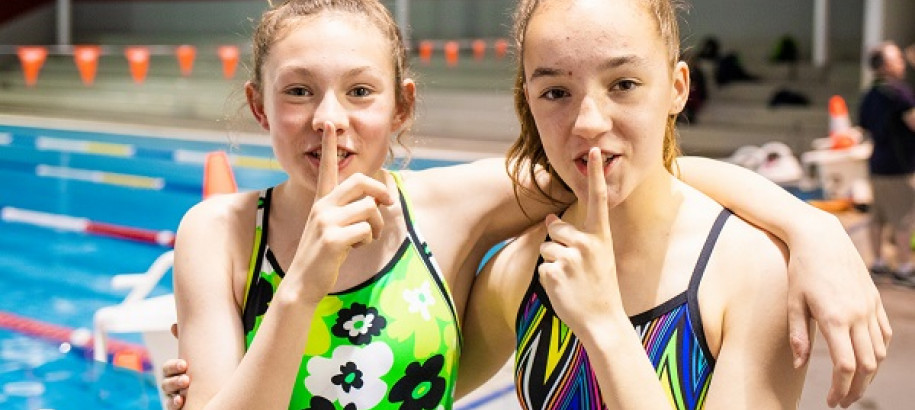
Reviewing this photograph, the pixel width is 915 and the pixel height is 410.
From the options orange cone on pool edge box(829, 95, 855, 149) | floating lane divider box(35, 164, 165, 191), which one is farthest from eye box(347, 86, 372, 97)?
floating lane divider box(35, 164, 165, 191)

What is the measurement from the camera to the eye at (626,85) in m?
1.28

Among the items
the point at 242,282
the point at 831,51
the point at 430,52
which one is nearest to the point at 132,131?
the point at 430,52

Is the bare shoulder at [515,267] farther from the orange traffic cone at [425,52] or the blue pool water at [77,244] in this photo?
the orange traffic cone at [425,52]

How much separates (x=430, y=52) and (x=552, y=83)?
51.5 feet

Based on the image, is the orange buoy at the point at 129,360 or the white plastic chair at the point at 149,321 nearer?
the white plastic chair at the point at 149,321

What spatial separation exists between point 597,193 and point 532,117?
329mm

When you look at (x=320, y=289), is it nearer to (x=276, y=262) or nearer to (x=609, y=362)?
(x=276, y=262)

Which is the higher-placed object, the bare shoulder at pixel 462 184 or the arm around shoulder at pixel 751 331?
the bare shoulder at pixel 462 184

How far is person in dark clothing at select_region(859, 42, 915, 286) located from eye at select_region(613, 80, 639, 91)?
18.3 feet

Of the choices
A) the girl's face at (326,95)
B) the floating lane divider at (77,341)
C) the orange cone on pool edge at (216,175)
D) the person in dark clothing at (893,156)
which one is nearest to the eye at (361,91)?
the girl's face at (326,95)

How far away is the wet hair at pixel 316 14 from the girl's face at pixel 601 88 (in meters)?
0.34

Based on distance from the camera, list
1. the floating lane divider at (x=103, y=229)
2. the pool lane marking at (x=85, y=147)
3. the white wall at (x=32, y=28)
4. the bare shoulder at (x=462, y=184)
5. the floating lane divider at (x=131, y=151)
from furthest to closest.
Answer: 1. the white wall at (x=32, y=28)
2. the pool lane marking at (x=85, y=147)
3. the floating lane divider at (x=131, y=151)
4. the floating lane divider at (x=103, y=229)
5. the bare shoulder at (x=462, y=184)

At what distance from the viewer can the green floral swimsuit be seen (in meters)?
1.51

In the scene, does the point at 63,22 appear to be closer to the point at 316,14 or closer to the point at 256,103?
the point at 256,103
